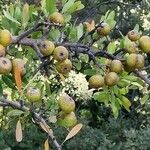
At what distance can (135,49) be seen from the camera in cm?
105

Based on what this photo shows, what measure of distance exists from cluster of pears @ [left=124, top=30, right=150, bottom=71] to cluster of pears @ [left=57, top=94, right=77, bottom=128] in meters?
0.15

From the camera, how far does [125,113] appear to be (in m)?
5.12

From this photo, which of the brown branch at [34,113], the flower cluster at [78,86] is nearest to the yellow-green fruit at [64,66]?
the brown branch at [34,113]

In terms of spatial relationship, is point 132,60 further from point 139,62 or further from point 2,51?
point 2,51

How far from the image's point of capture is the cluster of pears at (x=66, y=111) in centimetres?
93

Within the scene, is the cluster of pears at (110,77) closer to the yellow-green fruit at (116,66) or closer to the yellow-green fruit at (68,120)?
the yellow-green fruit at (116,66)

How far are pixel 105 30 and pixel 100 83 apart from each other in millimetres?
131

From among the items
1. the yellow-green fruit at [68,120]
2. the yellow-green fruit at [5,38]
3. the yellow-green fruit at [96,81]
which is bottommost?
the yellow-green fruit at [68,120]

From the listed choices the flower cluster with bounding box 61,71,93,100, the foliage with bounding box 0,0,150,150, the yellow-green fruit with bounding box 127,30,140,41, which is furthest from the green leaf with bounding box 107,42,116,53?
the flower cluster with bounding box 61,71,93,100

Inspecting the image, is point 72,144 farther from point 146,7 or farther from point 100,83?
point 100,83

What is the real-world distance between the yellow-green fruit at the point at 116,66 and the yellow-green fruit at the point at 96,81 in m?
0.04

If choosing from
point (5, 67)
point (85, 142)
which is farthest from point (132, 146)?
point (5, 67)

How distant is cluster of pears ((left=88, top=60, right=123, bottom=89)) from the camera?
39.5 inches

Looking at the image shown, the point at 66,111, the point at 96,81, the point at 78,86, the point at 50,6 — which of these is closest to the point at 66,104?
the point at 66,111
